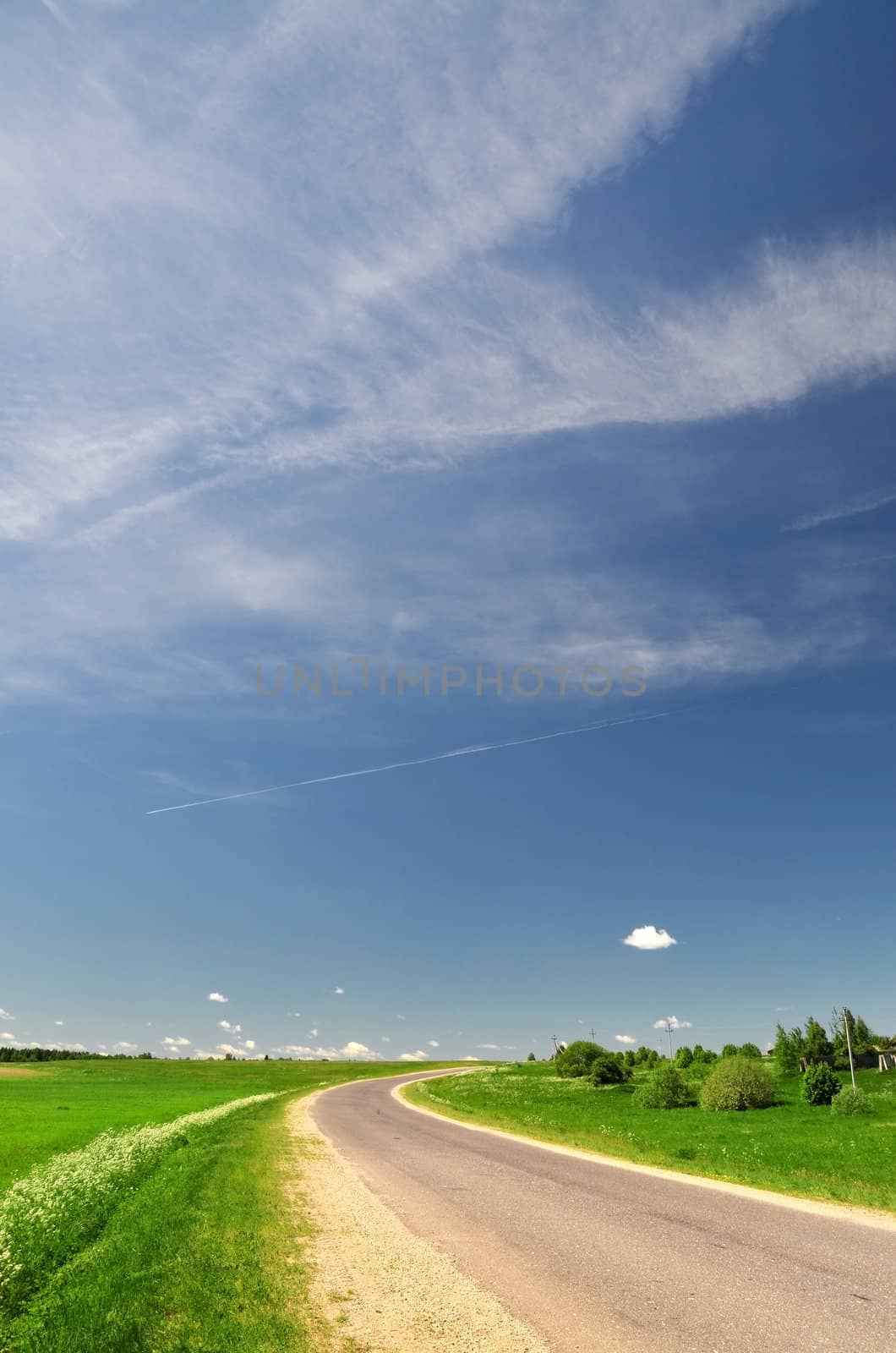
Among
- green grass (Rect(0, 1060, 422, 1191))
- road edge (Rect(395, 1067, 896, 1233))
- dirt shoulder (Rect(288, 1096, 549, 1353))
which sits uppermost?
dirt shoulder (Rect(288, 1096, 549, 1353))

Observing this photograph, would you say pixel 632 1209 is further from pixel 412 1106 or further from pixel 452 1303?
pixel 412 1106

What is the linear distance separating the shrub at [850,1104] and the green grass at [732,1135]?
2.47 ft

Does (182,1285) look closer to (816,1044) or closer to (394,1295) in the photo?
(394,1295)

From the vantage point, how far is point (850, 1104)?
150ft

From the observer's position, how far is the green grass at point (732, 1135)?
21719mm

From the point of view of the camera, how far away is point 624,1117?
150 ft

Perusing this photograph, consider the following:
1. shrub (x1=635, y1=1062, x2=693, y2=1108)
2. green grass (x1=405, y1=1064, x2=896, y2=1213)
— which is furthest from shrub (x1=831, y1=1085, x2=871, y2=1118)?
shrub (x1=635, y1=1062, x2=693, y2=1108)

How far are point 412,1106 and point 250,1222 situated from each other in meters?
45.0

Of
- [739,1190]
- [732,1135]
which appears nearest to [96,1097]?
[732,1135]

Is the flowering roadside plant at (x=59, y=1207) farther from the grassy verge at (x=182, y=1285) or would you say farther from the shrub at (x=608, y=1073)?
the shrub at (x=608, y=1073)

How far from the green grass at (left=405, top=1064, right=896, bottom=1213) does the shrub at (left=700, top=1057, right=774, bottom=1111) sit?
3.57ft

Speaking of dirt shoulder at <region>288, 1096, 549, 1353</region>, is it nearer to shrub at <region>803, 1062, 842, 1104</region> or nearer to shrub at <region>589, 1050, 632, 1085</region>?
shrub at <region>803, 1062, 842, 1104</region>

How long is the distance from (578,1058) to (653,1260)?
87669mm

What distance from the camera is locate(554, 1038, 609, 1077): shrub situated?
293 ft
